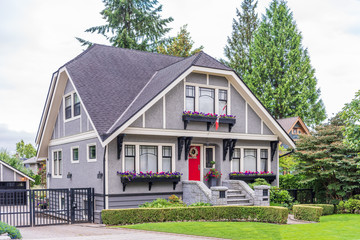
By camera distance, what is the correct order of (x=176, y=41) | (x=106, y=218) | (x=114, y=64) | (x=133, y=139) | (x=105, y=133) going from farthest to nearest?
(x=176, y=41)
(x=114, y=64)
(x=133, y=139)
(x=105, y=133)
(x=106, y=218)

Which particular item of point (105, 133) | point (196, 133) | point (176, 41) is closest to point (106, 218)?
point (105, 133)

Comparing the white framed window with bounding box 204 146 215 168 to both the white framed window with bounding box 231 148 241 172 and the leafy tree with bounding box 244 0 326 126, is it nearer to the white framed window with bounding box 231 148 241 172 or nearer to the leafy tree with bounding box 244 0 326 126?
the white framed window with bounding box 231 148 241 172

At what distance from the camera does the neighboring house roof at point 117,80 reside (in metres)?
19.4

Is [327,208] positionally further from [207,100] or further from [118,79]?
[118,79]

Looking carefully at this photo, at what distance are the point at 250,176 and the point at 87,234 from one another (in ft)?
35.2

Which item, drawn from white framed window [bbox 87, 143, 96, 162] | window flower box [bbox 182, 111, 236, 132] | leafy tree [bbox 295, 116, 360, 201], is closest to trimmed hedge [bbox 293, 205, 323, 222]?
leafy tree [bbox 295, 116, 360, 201]

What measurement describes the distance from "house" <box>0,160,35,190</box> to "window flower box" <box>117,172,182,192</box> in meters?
17.9

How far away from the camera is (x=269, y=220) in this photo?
17.4 metres

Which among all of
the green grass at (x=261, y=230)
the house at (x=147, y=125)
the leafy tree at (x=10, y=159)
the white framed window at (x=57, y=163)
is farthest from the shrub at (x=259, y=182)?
the leafy tree at (x=10, y=159)

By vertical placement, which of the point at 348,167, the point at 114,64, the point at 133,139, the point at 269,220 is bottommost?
the point at 269,220

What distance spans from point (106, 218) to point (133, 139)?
14.0 feet

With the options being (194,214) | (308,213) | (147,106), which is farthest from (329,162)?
(147,106)

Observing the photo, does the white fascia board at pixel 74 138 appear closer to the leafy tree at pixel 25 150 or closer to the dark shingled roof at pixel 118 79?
the dark shingled roof at pixel 118 79

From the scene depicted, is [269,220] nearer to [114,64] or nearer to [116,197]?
[116,197]
